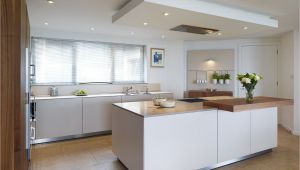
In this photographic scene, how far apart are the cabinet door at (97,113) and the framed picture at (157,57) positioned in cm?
156

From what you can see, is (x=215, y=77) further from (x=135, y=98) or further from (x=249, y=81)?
(x=249, y=81)

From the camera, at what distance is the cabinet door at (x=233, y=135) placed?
2865 mm

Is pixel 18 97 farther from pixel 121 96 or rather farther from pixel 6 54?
pixel 121 96

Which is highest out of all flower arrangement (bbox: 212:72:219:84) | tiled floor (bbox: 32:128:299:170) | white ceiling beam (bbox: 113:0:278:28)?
white ceiling beam (bbox: 113:0:278:28)

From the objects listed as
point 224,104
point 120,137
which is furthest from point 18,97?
point 224,104

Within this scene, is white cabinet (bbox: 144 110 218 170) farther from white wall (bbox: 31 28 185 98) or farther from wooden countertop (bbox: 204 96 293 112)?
white wall (bbox: 31 28 185 98)

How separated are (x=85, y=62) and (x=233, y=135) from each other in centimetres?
352

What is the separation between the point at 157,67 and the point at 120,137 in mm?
3058

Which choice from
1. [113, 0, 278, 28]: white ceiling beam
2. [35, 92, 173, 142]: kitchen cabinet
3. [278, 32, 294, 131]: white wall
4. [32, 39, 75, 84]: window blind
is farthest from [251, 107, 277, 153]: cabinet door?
[32, 39, 75, 84]: window blind

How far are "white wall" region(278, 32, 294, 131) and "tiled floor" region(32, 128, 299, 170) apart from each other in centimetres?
98

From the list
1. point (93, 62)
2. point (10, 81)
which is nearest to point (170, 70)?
point (93, 62)

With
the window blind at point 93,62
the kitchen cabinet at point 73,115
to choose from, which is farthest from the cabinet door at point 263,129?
the window blind at point 93,62

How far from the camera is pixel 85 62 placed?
4816 millimetres

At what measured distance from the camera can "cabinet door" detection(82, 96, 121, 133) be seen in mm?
4277
